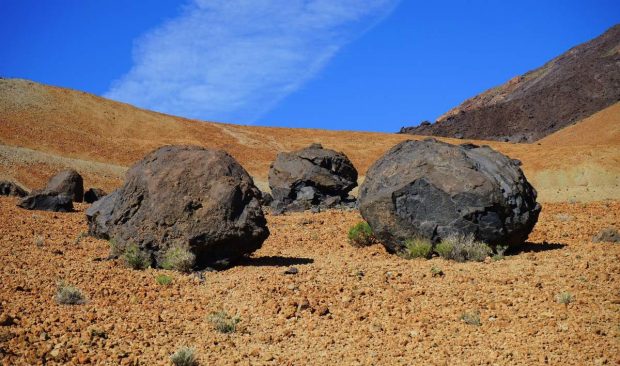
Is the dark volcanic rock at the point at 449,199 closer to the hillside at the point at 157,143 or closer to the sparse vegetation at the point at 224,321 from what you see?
the sparse vegetation at the point at 224,321

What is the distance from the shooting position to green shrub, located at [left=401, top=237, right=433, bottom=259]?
12820 mm

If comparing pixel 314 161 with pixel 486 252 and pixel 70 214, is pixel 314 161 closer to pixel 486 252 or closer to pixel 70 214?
pixel 70 214

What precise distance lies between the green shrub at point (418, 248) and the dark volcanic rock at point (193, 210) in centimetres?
319

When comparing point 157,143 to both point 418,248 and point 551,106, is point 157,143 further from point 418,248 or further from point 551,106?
point 551,106

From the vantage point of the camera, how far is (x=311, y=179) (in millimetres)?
29969

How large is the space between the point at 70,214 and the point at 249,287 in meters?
13.0

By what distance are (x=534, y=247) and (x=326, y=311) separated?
698 centimetres

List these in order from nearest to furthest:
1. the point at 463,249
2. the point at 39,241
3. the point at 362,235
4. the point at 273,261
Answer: the point at 463,249 < the point at 273,261 < the point at 39,241 < the point at 362,235

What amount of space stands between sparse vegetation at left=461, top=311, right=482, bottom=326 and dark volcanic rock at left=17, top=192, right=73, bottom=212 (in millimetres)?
17278

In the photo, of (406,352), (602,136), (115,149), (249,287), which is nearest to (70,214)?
(249,287)

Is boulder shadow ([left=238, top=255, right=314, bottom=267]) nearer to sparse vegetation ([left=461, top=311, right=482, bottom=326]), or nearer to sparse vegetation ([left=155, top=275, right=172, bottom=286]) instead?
sparse vegetation ([left=155, top=275, right=172, bottom=286])

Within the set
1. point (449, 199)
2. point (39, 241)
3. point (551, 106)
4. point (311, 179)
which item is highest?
point (551, 106)

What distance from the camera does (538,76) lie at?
13900 centimetres

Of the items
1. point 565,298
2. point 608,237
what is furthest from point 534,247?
point 565,298
